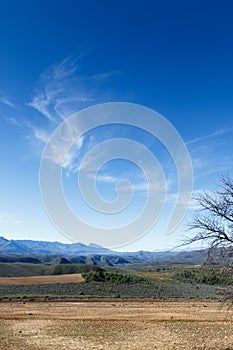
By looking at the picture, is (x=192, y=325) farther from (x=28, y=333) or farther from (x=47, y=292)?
(x=47, y=292)

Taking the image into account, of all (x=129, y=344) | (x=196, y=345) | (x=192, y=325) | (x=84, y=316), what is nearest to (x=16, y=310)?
(x=84, y=316)

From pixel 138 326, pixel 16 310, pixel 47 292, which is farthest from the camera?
pixel 47 292

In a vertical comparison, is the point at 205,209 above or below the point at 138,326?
above

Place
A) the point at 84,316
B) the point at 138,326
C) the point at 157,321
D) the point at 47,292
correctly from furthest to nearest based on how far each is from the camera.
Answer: the point at 47,292 → the point at 84,316 → the point at 157,321 → the point at 138,326

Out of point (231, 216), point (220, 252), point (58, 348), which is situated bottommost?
point (58, 348)

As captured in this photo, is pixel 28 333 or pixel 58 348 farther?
pixel 28 333

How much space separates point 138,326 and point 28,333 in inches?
274

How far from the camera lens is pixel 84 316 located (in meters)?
29.6

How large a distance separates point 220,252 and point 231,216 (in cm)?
164

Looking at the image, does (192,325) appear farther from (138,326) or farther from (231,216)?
(231,216)

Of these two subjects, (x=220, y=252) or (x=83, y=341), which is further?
(x=83, y=341)

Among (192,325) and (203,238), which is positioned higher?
(203,238)

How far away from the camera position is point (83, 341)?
18594mm

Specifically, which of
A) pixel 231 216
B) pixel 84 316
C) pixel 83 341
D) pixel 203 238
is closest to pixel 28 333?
pixel 83 341
